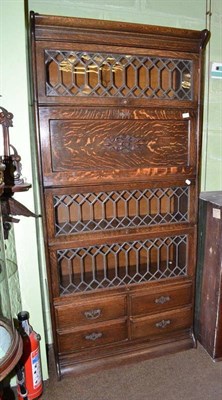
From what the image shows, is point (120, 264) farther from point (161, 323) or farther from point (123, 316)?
point (161, 323)

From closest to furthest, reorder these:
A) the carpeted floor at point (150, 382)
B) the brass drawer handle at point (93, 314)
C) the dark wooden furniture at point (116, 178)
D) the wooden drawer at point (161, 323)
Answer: the dark wooden furniture at point (116, 178) → the carpeted floor at point (150, 382) → the brass drawer handle at point (93, 314) → the wooden drawer at point (161, 323)

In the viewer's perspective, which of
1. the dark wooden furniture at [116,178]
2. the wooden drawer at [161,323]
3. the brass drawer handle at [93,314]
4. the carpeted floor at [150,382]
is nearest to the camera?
the dark wooden furniture at [116,178]

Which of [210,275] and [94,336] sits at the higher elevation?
[210,275]

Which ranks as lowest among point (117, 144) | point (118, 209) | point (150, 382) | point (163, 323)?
point (150, 382)

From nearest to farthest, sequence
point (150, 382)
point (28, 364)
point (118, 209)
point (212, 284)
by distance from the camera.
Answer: point (28, 364) < point (150, 382) < point (212, 284) < point (118, 209)

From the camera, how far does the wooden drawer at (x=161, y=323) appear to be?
71.6 inches

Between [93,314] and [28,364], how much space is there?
1.46 feet

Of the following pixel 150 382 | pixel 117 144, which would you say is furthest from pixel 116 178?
pixel 150 382

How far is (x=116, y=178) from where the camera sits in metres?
1.61

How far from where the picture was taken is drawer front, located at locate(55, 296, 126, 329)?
5.44 feet

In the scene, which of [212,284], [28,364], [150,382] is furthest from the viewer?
[212,284]

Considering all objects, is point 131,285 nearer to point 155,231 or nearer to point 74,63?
point 155,231

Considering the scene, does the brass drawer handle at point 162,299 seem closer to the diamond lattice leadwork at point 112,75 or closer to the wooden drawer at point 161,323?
the wooden drawer at point 161,323

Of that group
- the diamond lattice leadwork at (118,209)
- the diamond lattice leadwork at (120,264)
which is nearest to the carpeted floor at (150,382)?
the diamond lattice leadwork at (120,264)
